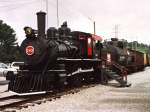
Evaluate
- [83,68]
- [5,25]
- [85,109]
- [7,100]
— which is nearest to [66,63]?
[83,68]

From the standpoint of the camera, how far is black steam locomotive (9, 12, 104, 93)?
1937cm

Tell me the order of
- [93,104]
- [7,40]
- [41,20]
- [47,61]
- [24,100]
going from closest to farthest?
[93,104] < [24,100] < [41,20] < [47,61] < [7,40]

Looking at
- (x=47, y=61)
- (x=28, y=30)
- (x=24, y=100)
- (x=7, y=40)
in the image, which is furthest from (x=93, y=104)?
(x=7, y=40)

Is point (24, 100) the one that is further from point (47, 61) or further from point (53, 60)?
point (53, 60)

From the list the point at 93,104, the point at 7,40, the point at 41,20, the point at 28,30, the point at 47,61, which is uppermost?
the point at 7,40

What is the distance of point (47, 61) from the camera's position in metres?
20.3

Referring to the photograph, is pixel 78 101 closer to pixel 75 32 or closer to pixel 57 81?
pixel 57 81

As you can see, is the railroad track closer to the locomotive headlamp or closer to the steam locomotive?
the steam locomotive

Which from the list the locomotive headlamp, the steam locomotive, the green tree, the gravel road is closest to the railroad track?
the steam locomotive

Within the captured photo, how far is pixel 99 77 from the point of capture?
27391mm

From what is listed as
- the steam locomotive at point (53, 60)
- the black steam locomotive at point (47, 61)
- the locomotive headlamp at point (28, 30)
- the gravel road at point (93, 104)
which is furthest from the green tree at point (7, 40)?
the gravel road at point (93, 104)

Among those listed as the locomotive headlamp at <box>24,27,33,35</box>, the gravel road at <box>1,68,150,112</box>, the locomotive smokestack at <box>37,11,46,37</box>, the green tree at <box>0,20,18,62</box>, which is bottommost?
the gravel road at <box>1,68,150,112</box>

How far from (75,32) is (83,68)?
226 centimetres

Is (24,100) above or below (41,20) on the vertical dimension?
below
